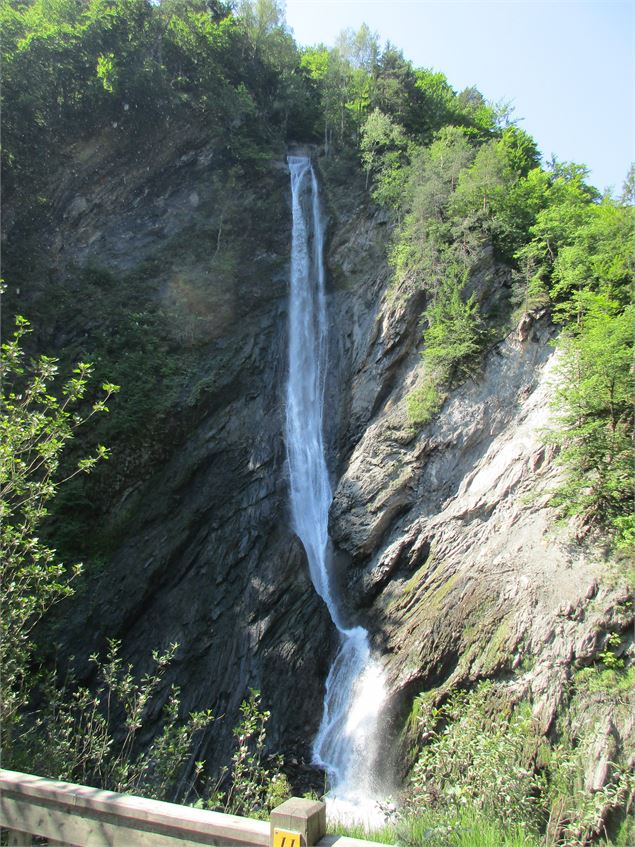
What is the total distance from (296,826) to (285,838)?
0.08m

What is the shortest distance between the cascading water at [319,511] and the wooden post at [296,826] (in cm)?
486

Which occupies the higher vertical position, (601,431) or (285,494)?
(601,431)

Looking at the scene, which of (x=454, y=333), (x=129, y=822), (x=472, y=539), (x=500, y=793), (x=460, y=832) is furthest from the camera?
(x=454, y=333)

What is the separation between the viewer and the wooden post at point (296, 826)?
2.84 m

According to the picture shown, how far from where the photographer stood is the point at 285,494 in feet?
51.3

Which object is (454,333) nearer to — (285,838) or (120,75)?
(285,838)

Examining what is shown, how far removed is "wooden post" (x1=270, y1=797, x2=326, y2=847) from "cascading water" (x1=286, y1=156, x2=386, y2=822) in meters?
4.86

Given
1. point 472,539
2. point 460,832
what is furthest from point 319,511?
point 460,832

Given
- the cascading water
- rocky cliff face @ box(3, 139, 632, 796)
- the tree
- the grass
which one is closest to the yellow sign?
the grass

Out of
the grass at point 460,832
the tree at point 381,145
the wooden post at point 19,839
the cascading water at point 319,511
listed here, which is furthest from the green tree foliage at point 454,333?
the wooden post at point 19,839

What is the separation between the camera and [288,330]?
63.1 feet

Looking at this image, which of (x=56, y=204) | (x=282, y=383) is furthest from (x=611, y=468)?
(x=56, y=204)

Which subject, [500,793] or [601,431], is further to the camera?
[601,431]

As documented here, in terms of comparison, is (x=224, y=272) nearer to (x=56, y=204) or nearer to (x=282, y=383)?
(x=282, y=383)
